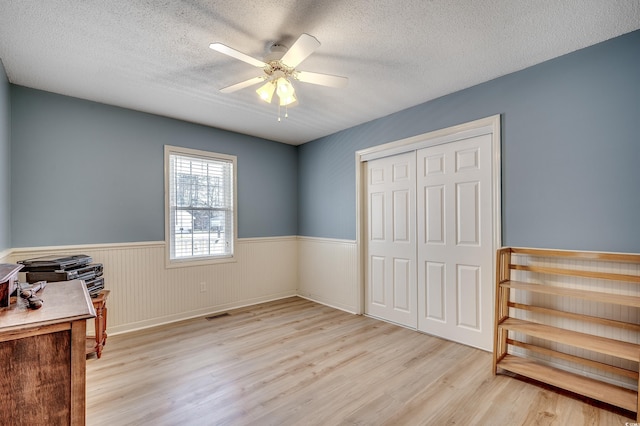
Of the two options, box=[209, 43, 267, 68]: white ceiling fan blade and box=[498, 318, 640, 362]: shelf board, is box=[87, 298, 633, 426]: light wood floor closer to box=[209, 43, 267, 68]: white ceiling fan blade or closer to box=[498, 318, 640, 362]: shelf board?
box=[498, 318, 640, 362]: shelf board

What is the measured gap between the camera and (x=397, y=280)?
12.3ft

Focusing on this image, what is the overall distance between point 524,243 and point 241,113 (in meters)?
3.31

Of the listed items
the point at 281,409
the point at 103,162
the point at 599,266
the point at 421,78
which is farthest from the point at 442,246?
the point at 103,162

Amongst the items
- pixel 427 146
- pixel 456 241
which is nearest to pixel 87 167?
pixel 427 146

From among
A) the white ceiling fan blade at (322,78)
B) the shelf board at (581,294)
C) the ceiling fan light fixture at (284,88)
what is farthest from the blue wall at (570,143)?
the ceiling fan light fixture at (284,88)

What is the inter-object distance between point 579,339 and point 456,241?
49.5 inches

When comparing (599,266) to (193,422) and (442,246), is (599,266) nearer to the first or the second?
(442,246)

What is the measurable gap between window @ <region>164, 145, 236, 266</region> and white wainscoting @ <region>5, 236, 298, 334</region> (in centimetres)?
18

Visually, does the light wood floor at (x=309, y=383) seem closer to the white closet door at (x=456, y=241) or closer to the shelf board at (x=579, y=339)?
the white closet door at (x=456, y=241)

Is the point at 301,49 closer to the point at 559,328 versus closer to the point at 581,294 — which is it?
the point at 581,294

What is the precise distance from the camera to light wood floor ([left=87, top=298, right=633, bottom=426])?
199 centimetres

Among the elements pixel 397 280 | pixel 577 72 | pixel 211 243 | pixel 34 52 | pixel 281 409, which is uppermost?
pixel 34 52

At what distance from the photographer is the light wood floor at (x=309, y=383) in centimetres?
199

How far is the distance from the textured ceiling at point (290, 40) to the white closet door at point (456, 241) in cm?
72
